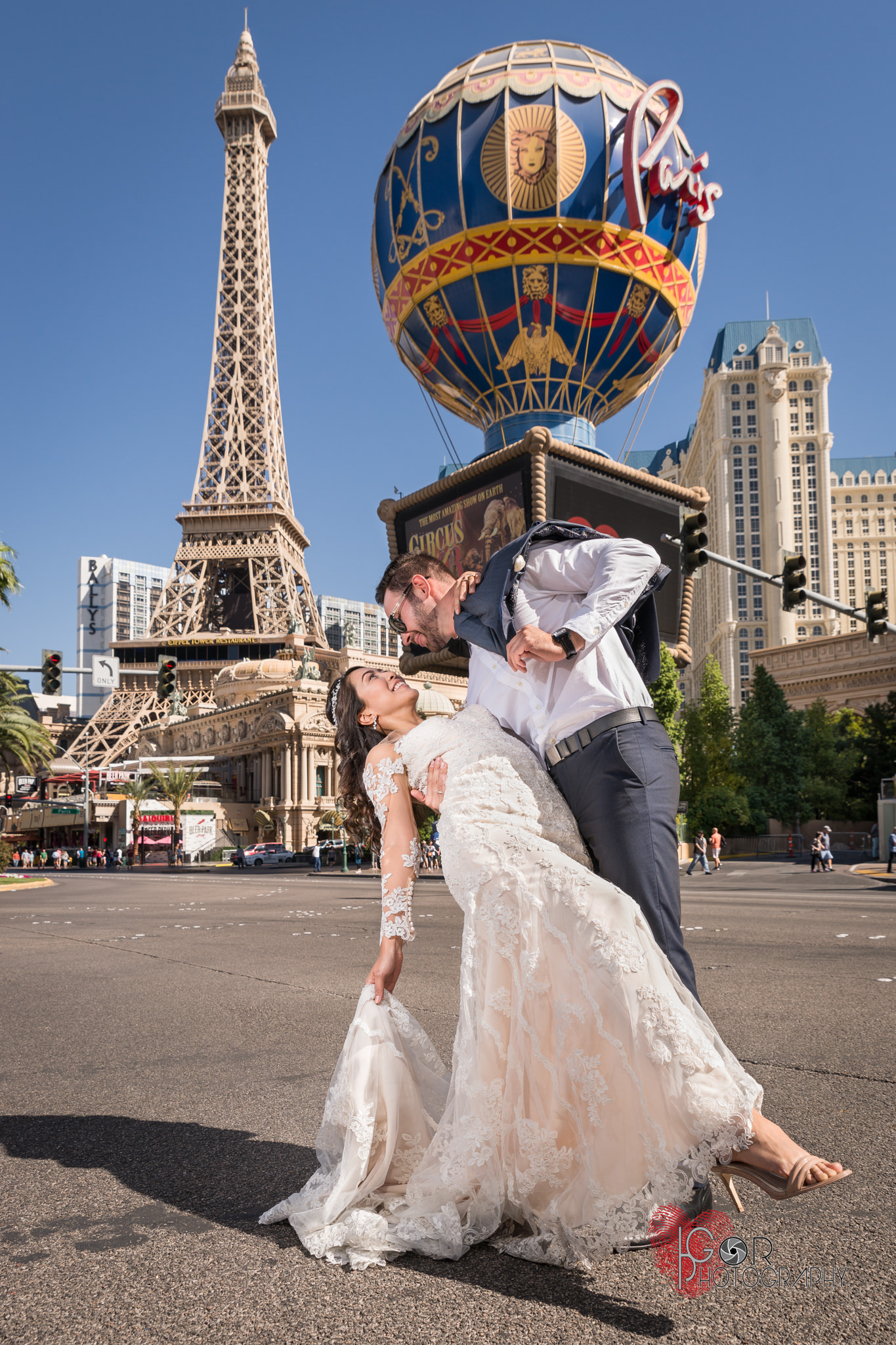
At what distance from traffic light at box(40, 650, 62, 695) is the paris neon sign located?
1722cm

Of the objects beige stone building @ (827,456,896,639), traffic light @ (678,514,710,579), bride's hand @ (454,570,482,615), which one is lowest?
bride's hand @ (454,570,482,615)

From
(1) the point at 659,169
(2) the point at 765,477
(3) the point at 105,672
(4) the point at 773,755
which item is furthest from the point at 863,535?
(3) the point at 105,672

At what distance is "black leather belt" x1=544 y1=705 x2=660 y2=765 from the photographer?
252cm

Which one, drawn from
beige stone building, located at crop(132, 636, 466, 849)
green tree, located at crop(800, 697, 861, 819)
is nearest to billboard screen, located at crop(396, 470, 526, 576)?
beige stone building, located at crop(132, 636, 466, 849)

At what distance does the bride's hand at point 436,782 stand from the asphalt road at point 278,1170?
1126 millimetres

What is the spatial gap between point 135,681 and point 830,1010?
258 ft

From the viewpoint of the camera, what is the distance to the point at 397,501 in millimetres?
26688

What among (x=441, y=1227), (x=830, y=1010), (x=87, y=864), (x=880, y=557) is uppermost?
(x=880, y=557)

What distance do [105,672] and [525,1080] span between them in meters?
16.1

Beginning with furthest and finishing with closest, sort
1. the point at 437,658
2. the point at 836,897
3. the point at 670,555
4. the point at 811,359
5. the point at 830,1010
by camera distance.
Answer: the point at 811,359 < the point at 670,555 < the point at 437,658 < the point at 836,897 < the point at 830,1010

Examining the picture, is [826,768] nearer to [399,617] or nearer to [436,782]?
[399,617]

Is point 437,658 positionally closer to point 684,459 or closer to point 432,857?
point 432,857

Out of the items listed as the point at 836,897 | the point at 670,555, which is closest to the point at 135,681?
the point at 670,555

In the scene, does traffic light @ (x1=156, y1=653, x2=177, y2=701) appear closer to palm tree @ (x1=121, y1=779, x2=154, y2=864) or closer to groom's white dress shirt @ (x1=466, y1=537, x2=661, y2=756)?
groom's white dress shirt @ (x1=466, y1=537, x2=661, y2=756)
